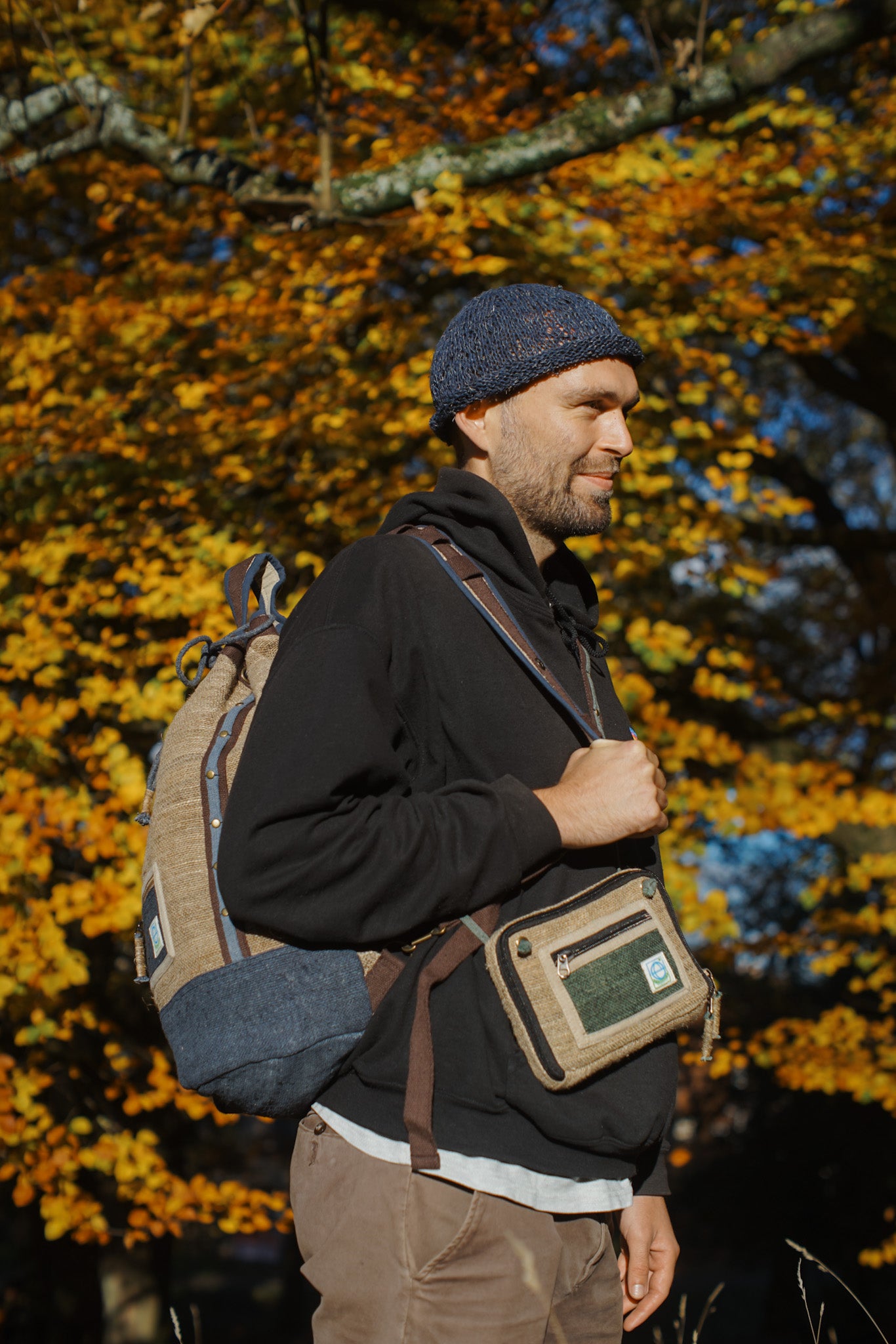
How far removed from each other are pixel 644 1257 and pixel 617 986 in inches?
26.9

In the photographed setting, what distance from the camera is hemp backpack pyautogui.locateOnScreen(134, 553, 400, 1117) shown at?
1.30 m

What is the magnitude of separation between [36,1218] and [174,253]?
786 cm

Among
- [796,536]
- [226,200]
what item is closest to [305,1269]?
[226,200]

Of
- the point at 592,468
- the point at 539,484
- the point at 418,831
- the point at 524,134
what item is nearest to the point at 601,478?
the point at 592,468

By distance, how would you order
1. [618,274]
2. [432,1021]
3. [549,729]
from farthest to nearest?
[618,274] → [549,729] → [432,1021]

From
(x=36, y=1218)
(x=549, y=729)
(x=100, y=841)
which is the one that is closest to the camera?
(x=549, y=729)

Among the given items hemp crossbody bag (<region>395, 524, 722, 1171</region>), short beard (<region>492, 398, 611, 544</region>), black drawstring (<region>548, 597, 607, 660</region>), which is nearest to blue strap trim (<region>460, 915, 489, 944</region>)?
hemp crossbody bag (<region>395, 524, 722, 1171</region>)

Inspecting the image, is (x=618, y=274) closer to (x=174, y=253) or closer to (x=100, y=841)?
(x=174, y=253)

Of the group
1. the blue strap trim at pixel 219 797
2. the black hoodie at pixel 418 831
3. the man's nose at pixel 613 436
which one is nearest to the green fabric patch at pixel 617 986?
the black hoodie at pixel 418 831

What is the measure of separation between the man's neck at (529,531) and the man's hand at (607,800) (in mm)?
518

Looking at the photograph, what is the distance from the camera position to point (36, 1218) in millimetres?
8547

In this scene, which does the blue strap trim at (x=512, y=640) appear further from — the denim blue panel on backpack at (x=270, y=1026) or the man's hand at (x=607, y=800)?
the denim blue panel on backpack at (x=270, y=1026)

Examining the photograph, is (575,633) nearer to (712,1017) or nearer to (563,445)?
(563,445)

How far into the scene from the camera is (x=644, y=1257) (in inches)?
68.4
